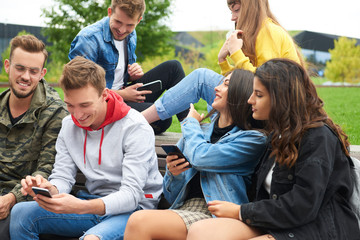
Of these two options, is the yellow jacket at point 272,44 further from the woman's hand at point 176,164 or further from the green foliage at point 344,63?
the green foliage at point 344,63

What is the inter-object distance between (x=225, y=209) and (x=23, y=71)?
1.97 m

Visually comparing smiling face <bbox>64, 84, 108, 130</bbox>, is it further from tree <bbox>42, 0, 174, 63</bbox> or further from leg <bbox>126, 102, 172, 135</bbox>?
tree <bbox>42, 0, 174, 63</bbox>

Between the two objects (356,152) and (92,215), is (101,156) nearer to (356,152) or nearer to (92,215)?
(92,215)

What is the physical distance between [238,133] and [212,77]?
0.90 m

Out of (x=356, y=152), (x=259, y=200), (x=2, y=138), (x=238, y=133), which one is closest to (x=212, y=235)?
(x=259, y=200)

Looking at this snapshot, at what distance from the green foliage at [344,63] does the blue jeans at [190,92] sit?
3884cm

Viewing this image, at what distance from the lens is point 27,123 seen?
3305 millimetres

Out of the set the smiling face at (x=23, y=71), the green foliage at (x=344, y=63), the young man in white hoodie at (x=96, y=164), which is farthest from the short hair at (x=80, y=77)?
the green foliage at (x=344, y=63)

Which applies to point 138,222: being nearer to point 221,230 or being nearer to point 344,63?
point 221,230

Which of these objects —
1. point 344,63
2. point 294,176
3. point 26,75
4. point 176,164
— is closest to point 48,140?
point 26,75

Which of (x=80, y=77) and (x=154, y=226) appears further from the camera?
A: (x=80, y=77)

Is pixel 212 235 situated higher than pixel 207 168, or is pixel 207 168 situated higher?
pixel 207 168

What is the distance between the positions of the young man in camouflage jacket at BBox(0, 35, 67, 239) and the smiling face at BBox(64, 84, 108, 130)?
60 cm

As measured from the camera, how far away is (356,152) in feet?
10.1
